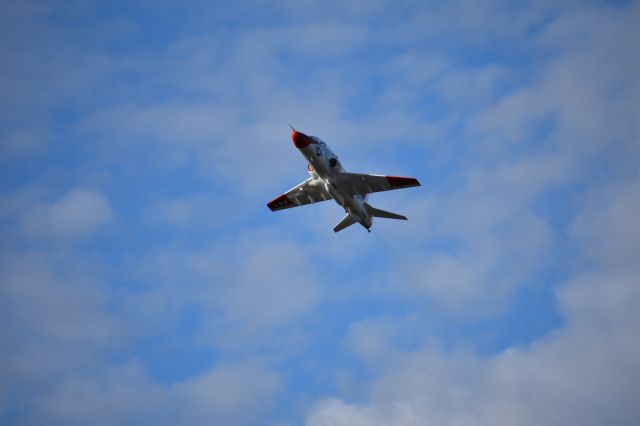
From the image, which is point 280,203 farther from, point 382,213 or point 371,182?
point 371,182

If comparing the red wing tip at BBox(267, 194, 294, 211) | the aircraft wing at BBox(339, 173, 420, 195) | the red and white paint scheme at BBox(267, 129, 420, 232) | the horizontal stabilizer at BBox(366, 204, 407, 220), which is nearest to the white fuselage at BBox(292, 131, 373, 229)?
the red and white paint scheme at BBox(267, 129, 420, 232)

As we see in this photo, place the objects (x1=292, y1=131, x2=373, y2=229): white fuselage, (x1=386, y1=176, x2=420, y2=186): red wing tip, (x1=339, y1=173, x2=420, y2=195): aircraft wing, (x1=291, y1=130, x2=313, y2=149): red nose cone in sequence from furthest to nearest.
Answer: (x1=339, y1=173, x2=420, y2=195): aircraft wing < (x1=386, y1=176, x2=420, y2=186): red wing tip < (x1=292, y1=131, x2=373, y2=229): white fuselage < (x1=291, y1=130, x2=313, y2=149): red nose cone

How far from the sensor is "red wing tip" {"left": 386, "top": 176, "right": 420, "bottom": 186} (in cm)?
8694

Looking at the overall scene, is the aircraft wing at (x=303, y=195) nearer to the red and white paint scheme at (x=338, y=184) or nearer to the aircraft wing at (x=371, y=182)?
the red and white paint scheme at (x=338, y=184)

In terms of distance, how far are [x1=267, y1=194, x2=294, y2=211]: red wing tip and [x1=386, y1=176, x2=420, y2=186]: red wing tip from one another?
1341 centimetres

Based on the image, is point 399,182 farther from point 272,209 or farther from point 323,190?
point 272,209

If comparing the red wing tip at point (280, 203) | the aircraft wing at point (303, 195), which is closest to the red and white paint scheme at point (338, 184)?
the aircraft wing at point (303, 195)

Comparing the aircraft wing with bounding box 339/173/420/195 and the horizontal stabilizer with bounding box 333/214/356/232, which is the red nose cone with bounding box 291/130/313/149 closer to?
the aircraft wing with bounding box 339/173/420/195

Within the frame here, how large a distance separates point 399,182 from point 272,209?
16879 millimetres

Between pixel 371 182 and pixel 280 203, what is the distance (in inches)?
512

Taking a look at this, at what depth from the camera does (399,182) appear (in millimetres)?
87688

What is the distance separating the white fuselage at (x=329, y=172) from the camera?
282ft

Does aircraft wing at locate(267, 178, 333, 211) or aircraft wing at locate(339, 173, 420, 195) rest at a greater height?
aircraft wing at locate(267, 178, 333, 211)

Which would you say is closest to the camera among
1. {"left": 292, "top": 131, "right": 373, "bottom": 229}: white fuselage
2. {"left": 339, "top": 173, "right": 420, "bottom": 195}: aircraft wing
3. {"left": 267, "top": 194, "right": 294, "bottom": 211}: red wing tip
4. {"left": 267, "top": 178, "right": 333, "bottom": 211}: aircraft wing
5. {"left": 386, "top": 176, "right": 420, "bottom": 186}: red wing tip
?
{"left": 292, "top": 131, "right": 373, "bottom": 229}: white fuselage
